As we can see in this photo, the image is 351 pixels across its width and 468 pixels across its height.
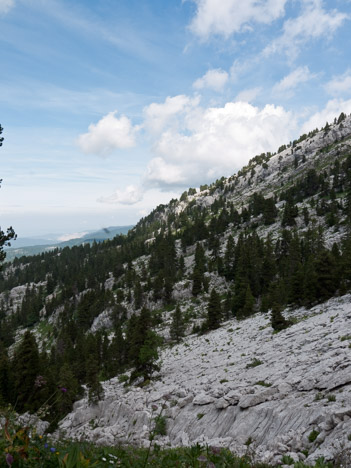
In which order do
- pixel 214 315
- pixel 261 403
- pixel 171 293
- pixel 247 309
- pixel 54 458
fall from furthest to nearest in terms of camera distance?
pixel 171 293 → pixel 247 309 → pixel 214 315 → pixel 261 403 → pixel 54 458

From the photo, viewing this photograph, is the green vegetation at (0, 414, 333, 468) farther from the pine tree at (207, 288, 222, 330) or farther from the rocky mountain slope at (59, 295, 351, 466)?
the pine tree at (207, 288, 222, 330)

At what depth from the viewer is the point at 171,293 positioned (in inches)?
3738

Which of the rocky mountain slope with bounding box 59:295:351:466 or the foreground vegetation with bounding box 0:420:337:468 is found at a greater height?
the foreground vegetation with bounding box 0:420:337:468

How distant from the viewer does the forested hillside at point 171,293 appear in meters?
36.6

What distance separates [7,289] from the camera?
194750 millimetres

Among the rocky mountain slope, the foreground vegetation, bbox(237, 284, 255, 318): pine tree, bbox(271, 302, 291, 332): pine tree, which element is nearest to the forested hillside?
bbox(271, 302, 291, 332): pine tree

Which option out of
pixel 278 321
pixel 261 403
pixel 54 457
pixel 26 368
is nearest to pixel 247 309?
pixel 278 321

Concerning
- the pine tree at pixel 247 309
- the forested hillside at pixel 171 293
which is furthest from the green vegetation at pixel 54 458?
the pine tree at pixel 247 309

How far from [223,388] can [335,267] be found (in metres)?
28.9

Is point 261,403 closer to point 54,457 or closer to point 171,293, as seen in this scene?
point 54,457

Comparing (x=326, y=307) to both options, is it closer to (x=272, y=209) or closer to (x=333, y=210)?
(x=333, y=210)

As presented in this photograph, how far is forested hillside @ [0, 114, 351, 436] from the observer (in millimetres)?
36594

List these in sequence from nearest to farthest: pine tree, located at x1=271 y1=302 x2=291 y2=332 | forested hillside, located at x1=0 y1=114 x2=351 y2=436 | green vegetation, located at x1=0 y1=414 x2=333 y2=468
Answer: green vegetation, located at x1=0 y1=414 x2=333 y2=468 < pine tree, located at x1=271 y1=302 x2=291 y2=332 < forested hillside, located at x1=0 y1=114 x2=351 y2=436

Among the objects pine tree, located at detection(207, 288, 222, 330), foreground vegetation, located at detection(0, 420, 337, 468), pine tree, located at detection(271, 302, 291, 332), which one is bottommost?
pine tree, located at detection(207, 288, 222, 330)
